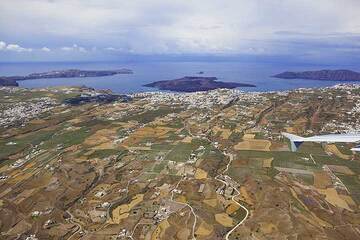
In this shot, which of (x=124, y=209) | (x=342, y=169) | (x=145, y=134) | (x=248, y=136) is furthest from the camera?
(x=145, y=134)

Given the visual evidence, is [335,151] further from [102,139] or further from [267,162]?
[102,139]

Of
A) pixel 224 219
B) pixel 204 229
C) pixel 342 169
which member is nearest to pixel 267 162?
pixel 342 169

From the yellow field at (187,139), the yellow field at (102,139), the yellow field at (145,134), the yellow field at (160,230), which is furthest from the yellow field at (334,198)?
the yellow field at (102,139)

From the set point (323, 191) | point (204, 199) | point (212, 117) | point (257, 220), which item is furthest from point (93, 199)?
point (212, 117)

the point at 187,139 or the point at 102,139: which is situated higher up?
the point at 187,139

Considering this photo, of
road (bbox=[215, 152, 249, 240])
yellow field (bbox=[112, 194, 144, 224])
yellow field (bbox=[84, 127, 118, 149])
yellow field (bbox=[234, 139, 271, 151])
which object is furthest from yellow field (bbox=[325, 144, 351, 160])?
yellow field (bbox=[84, 127, 118, 149])

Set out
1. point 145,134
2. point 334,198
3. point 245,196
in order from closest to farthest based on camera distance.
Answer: point 334,198, point 245,196, point 145,134

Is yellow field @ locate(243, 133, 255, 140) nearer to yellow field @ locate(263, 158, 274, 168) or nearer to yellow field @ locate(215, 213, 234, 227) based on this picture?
yellow field @ locate(263, 158, 274, 168)

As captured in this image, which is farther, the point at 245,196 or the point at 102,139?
the point at 102,139

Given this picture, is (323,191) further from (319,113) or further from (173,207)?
(319,113)

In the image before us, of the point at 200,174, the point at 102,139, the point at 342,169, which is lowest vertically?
the point at 342,169
